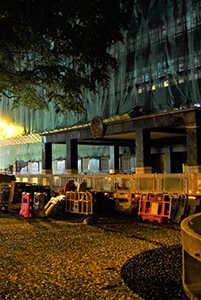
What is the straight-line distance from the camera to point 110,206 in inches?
653

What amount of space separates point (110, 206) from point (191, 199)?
4.33 meters

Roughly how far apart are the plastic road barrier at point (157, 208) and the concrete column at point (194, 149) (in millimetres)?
3892

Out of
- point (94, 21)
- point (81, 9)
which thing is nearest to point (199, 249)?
point (81, 9)

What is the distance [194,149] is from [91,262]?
35.9ft

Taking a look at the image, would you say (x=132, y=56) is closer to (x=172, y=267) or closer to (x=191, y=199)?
(x=191, y=199)

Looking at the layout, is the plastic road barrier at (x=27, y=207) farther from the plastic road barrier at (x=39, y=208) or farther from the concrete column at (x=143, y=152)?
the concrete column at (x=143, y=152)

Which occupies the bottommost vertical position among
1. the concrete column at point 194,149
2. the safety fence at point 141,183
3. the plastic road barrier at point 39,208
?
the plastic road barrier at point 39,208

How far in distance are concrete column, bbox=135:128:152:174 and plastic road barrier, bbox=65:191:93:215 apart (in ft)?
14.9

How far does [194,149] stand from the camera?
56.0 feet

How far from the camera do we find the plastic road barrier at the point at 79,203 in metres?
15.1

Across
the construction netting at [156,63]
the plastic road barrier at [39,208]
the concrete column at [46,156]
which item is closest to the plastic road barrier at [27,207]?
the plastic road barrier at [39,208]

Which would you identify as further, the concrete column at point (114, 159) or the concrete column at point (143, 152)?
the concrete column at point (114, 159)

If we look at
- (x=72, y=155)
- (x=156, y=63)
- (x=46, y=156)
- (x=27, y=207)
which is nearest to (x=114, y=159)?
(x=72, y=155)

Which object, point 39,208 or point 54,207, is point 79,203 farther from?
point 39,208
